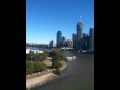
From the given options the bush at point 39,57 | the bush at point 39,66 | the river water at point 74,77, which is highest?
the bush at point 39,57

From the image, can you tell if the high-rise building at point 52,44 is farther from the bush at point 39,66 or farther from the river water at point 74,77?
the bush at point 39,66

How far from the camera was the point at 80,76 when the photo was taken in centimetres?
757

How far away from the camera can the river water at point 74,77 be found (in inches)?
258

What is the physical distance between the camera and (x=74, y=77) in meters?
7.41

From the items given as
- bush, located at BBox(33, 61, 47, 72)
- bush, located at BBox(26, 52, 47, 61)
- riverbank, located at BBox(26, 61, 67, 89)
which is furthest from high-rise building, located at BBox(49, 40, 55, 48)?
riverbank, located at BBox(26, 61, 67, 89)

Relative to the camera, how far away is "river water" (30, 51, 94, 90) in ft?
21.5

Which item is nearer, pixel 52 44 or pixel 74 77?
pixel 52 44

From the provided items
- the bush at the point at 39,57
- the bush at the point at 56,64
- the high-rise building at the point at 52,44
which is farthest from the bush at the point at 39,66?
the high-rise building at the point at 52,44

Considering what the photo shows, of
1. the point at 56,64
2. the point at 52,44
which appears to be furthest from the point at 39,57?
the point at 56,64

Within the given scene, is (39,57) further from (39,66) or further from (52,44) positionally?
(52,44)

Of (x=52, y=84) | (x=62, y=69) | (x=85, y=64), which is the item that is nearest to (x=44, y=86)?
(x=52, y=84)

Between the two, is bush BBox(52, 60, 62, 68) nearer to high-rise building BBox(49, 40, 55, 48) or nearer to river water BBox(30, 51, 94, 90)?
river water BBox(30, 51, 94, 90)

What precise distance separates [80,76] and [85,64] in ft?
3.03
